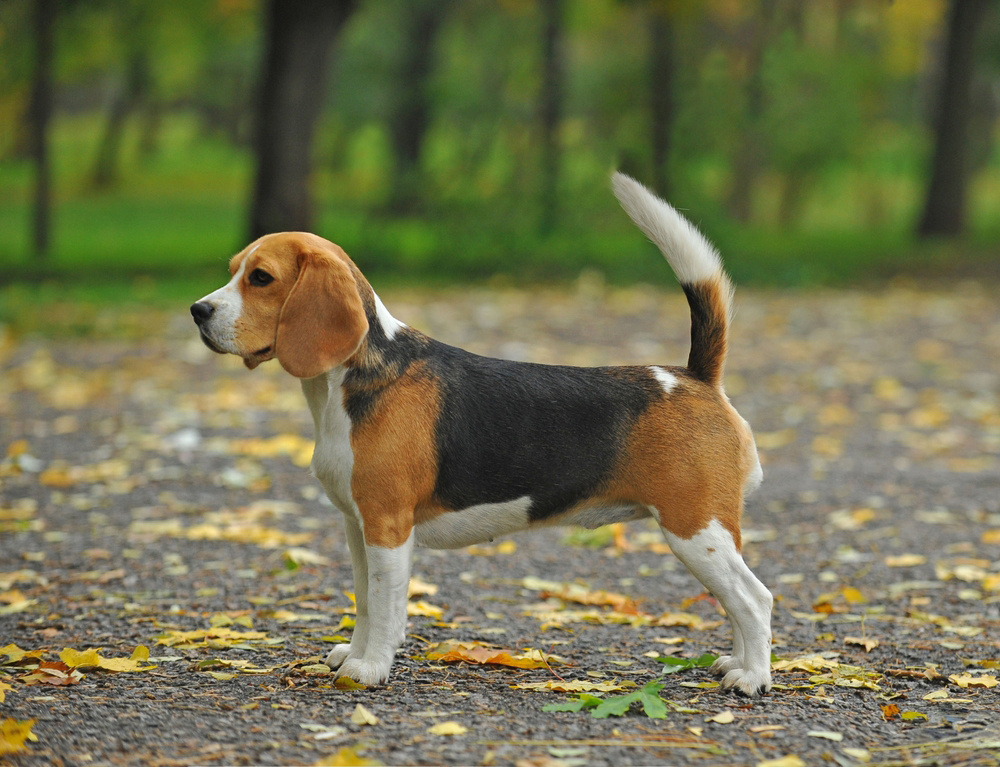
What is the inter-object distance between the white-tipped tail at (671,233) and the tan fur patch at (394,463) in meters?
1.04

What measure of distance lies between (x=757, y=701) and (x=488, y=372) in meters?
1.47

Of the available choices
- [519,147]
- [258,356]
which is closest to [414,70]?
[519,147]

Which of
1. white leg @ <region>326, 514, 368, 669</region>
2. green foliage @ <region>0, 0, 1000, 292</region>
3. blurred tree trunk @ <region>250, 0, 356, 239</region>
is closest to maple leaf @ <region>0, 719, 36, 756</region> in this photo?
white leg @ <region>326, 514, 368, 669</region>

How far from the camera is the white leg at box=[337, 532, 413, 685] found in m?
3.90

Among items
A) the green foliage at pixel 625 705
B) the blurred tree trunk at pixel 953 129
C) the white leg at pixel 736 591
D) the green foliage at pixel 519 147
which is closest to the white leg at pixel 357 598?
the green foliage at pixel 625 705

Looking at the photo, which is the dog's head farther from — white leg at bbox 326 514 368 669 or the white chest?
white leg at bbox 326 514 368 669

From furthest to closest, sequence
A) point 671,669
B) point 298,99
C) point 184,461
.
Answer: point 298,99 < point 184,461 < point 671,669

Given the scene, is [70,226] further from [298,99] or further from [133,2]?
[298,99]

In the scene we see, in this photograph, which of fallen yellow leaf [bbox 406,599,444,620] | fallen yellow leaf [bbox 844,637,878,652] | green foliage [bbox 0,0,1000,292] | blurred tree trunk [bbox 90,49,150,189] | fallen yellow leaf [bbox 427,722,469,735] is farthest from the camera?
blurred tree trunk [bbox 90,49,150,189]

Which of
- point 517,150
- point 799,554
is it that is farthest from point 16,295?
point 799,554

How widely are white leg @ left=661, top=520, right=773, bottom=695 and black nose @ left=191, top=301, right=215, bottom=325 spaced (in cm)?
172

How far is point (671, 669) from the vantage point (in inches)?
170

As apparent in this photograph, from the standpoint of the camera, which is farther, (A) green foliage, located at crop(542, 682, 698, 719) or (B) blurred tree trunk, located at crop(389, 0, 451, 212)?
(B) blurred tree trunk, located at crop(389, 0, 451, 212)

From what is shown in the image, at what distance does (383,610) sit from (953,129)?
22487 millimetres
